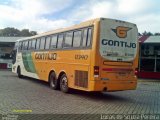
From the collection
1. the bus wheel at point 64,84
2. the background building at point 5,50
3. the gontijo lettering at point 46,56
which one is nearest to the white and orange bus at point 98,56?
the bus wheel at point 64,84

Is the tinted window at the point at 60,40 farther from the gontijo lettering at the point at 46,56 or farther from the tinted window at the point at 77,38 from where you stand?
the tinted window at the point at 77,38

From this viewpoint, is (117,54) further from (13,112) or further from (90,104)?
(13,112)

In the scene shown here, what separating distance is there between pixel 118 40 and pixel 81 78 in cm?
230

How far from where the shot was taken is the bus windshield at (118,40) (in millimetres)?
12909

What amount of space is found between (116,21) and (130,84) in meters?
2.84

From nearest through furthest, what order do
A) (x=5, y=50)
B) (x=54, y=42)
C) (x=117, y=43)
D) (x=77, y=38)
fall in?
(x=117, y=43) → (x=77, y=38) → (x=54, y=42) → (x=5, y=50)

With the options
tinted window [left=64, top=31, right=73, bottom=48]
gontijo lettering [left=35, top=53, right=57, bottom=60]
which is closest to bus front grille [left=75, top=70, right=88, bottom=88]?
tinted window [left=64, top=31, right=73, bottom=48]

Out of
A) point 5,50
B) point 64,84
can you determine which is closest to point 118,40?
point 64,84

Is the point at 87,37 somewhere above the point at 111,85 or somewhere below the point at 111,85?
above

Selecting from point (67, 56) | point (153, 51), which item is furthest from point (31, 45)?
point (153, 51)

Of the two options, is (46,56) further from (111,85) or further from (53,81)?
(111,85)

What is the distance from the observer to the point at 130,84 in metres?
13.7

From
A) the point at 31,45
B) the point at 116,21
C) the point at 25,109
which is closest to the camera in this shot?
the point at 25,109

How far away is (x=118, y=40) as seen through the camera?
13.3 meters
